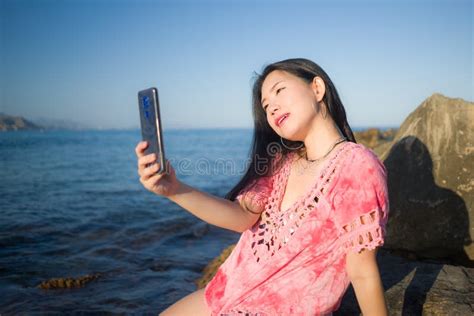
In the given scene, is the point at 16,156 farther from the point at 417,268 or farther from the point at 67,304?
the point at 417,268

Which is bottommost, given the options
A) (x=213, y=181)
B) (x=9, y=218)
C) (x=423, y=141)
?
(x=213, y=181)

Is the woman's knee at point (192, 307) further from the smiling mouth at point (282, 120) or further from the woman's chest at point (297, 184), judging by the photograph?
the smiling mouth at point (282, 120)

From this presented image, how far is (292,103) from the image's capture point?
7.11ft

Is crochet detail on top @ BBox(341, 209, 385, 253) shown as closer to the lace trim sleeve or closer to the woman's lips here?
the lace trim sleeve

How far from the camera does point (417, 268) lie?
3041 millimetres

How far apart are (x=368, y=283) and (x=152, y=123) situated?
1340mm

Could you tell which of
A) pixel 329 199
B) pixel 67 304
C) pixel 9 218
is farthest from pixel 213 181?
pixel 329 199

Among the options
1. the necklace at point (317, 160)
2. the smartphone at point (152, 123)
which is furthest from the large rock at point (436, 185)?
the smartphone at point (152, 123)

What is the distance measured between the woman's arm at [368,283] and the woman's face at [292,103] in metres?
0.80

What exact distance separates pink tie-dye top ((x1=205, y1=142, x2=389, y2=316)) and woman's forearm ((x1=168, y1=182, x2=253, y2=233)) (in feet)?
0.70

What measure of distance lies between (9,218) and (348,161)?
25.8 feet

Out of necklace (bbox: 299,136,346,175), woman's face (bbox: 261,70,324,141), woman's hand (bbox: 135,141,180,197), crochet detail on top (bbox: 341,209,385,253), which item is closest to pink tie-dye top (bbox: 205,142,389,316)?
crochet detail on top (bbox: 341,209,385,253)

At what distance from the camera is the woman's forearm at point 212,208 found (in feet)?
6.61

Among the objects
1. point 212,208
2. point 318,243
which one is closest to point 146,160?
point 212,208
